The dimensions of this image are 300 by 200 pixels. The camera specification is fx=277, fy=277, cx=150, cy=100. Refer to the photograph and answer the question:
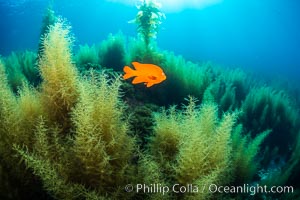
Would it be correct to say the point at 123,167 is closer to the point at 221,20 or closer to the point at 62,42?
the point at 62,42

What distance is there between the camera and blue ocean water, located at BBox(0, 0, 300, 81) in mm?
41656

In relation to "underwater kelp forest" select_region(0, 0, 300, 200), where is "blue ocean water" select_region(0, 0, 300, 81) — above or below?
above

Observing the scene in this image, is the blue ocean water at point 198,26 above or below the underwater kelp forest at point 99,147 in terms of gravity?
above

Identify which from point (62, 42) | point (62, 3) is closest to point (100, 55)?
point (62, 42)

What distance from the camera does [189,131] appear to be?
285cm

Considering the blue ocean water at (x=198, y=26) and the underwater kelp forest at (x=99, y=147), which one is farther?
the blue ocean water at (x=198, y=26)

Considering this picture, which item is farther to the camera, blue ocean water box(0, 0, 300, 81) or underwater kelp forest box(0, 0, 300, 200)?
blue ocean water box(0, 0, 300, 81)

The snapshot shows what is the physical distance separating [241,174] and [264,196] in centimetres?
78

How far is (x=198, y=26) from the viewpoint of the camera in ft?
228

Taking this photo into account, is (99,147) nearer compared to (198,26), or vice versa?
(99,147)

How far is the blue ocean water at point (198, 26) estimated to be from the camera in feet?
137

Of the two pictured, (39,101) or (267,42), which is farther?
(267,42)

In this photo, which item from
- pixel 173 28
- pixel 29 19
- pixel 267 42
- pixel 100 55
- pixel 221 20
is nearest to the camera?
pixel 100 55

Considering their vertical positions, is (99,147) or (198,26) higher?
(198,26)
